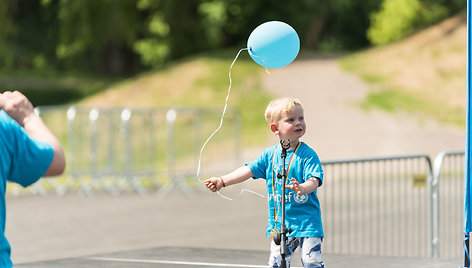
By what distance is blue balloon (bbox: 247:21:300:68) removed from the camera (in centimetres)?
591

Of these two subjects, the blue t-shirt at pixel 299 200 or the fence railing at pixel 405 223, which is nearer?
the blue t-shirt at pixel 299 200

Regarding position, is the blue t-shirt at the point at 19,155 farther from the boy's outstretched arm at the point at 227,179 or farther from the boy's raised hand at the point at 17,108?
the boy's outstretched arm at the point at 227,179

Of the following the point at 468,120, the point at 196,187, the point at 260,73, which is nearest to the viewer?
the point at 468,120

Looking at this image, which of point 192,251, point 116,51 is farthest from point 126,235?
point 116,51

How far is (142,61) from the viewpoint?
Answer: 5625cm

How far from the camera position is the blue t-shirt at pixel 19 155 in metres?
3.31

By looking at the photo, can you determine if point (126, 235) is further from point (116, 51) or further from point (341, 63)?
point (116, 51)

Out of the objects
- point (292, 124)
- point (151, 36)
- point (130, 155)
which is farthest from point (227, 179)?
point (151, 36)

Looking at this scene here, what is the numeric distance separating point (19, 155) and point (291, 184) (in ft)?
7.96

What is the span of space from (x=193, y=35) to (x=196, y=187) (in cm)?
2492

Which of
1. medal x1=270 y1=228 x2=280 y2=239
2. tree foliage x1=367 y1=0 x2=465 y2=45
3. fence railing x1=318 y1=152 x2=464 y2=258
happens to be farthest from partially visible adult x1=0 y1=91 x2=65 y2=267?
tree foliage x1=367 y1=0 x2=465 y2=45

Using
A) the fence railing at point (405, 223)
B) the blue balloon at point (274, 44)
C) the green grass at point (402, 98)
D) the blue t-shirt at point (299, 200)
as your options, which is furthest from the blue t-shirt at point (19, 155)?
the green grass at point (402, 98)

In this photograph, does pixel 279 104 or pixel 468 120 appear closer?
pixel 279 104

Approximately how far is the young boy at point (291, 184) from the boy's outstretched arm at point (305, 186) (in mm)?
34
